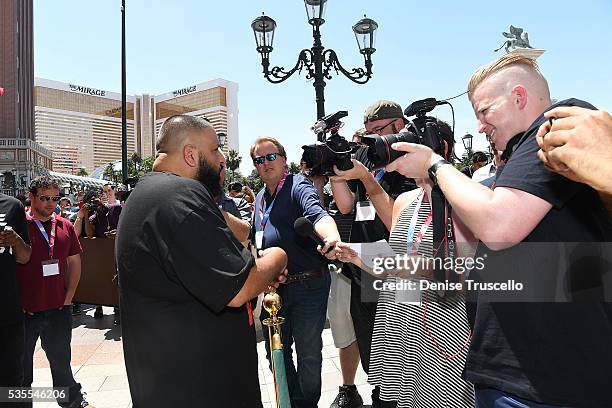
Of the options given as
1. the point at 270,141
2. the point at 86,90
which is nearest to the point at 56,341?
the point at 270,141

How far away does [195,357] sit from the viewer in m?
1.83

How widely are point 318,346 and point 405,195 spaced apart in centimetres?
147

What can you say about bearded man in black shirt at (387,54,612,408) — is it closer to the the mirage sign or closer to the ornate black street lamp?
the ornate black street lamp

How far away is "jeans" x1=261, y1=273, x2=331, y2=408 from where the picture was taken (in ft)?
11.1

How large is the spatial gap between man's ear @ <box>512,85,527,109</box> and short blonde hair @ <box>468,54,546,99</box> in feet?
0.31

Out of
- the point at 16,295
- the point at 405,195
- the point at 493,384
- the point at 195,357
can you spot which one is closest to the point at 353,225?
the point at 405,195

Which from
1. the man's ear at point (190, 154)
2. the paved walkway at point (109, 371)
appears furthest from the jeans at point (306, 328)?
the man's ear at point (190, 154)

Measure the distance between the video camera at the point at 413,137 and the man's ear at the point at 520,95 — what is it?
438mm

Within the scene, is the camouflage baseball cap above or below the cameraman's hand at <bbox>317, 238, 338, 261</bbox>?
above

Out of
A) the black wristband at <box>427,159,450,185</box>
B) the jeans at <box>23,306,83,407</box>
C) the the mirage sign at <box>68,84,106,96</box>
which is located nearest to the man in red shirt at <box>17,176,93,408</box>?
the jeans at <box>23,306,83,407</box>

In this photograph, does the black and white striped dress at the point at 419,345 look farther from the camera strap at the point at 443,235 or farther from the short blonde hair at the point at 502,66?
the short blonde hair at the point at 502,66

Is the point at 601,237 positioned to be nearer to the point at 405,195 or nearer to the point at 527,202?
the point at 527,202

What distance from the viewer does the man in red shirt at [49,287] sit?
3.87 meters

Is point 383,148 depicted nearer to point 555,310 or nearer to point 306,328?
point 555,310
